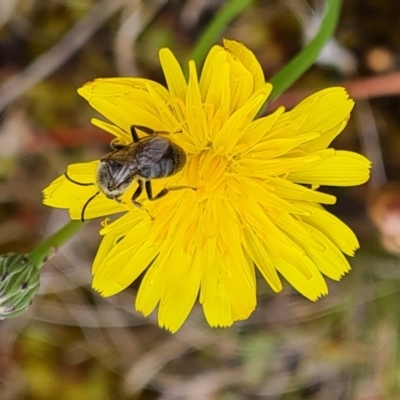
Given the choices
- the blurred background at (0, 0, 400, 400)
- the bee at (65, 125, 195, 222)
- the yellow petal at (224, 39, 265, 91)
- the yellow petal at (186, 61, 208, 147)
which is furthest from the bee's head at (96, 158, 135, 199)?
the blurred background at (0, 0, 400, 400)

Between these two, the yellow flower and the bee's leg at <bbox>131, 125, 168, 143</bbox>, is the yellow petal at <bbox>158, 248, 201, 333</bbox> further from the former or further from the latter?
the bee's leg at <bbox>131, 125, 168, 143</bbox>

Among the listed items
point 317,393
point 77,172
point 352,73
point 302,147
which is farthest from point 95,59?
point 317,393

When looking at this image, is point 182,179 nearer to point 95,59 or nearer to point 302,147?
point 302,147

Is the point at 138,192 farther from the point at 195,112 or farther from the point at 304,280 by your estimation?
the point at 304,280

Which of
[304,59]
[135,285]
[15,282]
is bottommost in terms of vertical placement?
[135,285]

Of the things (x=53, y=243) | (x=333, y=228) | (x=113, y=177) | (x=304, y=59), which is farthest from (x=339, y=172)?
(x=53, y=243)
